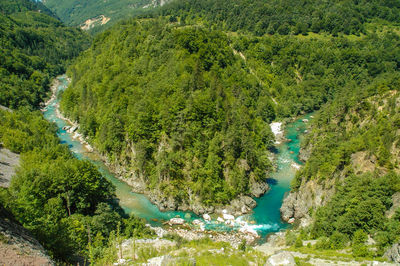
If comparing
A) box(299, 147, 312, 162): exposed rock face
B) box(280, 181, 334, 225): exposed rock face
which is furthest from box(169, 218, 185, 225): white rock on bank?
box(299, 147, 312, 162): exposed rock face

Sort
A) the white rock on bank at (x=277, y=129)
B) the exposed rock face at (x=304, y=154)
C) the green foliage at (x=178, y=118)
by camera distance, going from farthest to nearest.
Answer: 1. the white rock on bank at (x=277, y=129)
2. the exposed rock face at (x=304, y=154)
3. the green foliage at (x=178, y=118)

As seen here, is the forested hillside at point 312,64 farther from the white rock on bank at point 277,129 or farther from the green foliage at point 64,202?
the green foliage at point 64,202

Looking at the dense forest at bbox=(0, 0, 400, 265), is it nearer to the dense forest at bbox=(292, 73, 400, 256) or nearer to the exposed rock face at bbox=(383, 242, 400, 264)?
the dense forest at bbox=(292, 73, 400, 256)

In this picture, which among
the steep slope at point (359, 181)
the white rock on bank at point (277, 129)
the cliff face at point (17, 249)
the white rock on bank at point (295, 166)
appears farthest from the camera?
the white rock on bank at point (277, 129)

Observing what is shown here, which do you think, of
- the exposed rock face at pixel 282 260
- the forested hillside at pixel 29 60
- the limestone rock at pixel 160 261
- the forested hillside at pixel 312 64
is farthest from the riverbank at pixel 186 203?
the forested hillside at pixel 312 64

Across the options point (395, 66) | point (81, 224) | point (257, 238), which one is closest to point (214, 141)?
point (257, 238)

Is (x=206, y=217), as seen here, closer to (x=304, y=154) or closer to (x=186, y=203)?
(x=186, y=203)
